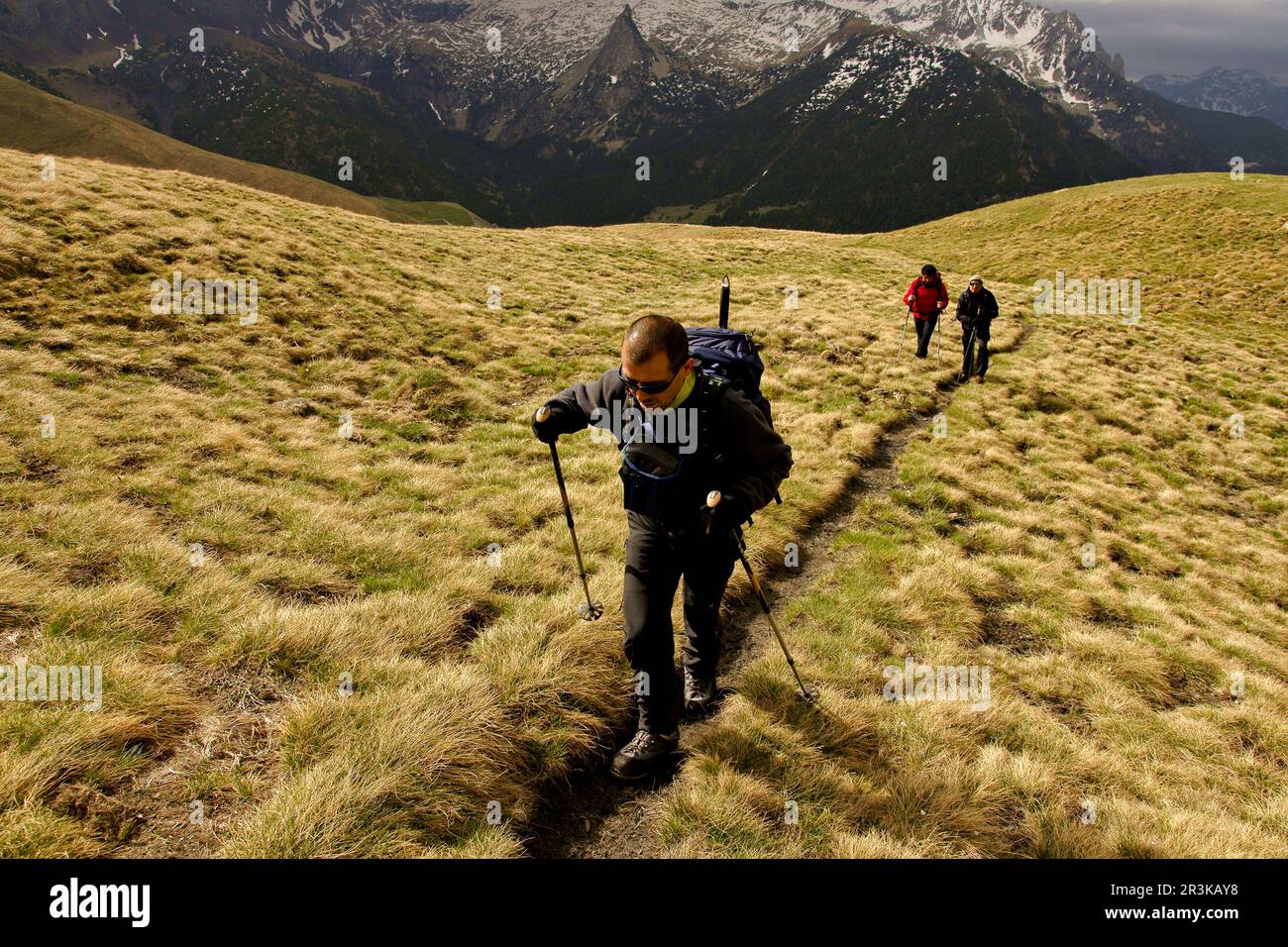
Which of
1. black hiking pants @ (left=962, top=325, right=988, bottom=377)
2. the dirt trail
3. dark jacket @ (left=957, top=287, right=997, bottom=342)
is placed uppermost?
dark jacket @ (left=957, top=287, right=997, bottom=342)

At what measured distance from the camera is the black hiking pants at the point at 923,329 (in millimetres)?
20598

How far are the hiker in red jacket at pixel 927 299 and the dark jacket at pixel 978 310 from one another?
0.70 meters

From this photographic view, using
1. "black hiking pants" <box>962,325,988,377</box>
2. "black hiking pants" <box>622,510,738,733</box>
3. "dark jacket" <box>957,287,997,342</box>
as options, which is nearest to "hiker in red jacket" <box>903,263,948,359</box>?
"dark jacket" <box>957,287,997,342</box>

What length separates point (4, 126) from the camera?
164500 millimetres

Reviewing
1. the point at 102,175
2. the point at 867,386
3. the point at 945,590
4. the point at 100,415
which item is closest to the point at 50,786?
the point at 100,415

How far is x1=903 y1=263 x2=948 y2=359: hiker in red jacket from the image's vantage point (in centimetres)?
2038

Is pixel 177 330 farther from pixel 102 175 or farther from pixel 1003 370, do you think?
pixel 1003 370

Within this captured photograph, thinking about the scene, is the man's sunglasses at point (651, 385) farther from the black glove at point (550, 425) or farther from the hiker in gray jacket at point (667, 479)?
the black glove at point (550, 425)

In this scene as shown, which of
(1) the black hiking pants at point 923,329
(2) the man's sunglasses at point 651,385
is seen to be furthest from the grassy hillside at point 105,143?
(2) the man's sunglasses at point 651,385

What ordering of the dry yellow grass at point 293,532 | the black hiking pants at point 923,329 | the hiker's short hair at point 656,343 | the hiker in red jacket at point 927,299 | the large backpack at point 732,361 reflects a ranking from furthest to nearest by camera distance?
the black hiking pants at point 923,329
the hiker in red jacket at point 927,299
the large backpack at point 732,361
the hiker's short hair at point 656,343
the dry yellow grass at point 293,532

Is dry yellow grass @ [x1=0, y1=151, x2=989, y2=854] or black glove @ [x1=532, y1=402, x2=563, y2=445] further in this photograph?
black glove @ [x1=532, y1=402, x2=563, y2=445]

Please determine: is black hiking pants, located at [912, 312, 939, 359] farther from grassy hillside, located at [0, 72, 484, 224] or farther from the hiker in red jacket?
grassy hillside, located at [0, 72, 484, 224]

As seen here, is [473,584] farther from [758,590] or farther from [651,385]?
[651,385]
